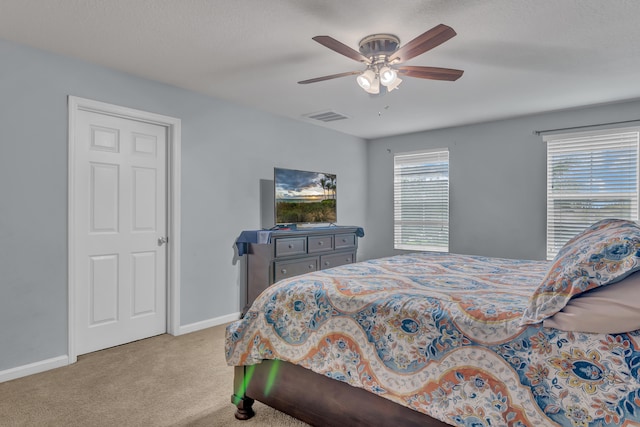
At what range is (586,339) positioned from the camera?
4.02 feet

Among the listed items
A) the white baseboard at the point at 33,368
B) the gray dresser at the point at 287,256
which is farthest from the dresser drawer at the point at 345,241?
the white baseboard at the point at 33,368

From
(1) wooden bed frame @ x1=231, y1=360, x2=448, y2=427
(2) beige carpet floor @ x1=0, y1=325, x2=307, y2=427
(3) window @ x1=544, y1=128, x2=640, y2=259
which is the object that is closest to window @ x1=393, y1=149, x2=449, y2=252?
(3) window @ x1=544, y1=128, x2=640, y2=259

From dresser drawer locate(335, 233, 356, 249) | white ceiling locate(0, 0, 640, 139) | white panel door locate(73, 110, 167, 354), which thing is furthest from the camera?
dresser drawer locate(335, 233, 356, 249)

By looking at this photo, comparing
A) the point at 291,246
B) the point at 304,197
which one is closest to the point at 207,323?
the point at 291,246

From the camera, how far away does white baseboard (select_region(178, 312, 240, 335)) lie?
364 cm

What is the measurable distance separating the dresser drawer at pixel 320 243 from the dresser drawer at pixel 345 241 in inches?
5.4

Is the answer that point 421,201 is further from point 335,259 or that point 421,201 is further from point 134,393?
point 134,393

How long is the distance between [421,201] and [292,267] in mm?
2523

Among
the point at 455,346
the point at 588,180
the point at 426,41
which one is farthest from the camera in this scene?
the point at 588,180

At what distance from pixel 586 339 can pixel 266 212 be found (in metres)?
3.58

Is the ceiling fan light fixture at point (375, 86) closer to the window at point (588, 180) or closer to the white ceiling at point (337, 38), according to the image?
the white ceiling at point (337, 38)

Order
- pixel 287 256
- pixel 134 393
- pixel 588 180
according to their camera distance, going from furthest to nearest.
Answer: pixel 588 180, pixel 287 256, pixel 134 393

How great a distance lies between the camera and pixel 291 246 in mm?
4031

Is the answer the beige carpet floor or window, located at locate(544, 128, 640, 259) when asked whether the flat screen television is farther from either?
window, located at locate(544, 128, 640, 259)
